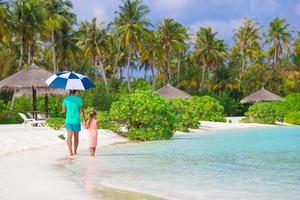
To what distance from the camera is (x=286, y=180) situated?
33.4 ft

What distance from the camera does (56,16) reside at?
53.8 metres

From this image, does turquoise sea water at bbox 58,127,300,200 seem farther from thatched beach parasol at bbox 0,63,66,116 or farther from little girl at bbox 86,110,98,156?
thatched beach parasol at bbox 0,63,66,116

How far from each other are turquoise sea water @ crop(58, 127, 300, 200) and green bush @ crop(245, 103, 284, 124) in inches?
1002

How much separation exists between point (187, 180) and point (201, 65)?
199 ft

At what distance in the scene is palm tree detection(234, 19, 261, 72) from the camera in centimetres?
7278

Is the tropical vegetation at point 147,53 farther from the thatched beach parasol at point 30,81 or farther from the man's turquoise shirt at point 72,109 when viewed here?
the man's turquoise shirt at point 72,109

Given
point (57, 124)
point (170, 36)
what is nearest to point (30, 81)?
point (57, 124)

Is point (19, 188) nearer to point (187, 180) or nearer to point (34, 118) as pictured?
point (187, 180)

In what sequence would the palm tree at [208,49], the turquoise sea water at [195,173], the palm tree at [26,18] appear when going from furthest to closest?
1. the palm tree at [208,49]
2. the palm tree at [26,18]
3. the turquoise sea water at [195,173]

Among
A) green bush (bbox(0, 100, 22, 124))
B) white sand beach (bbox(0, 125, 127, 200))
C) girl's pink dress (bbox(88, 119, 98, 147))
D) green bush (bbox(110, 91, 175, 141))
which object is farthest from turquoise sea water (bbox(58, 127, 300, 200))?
green bush (bbox(0, 100, 22, 124))

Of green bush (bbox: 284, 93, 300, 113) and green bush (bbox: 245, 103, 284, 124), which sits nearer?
green bush (bbox: 245, 103, 284, 124)

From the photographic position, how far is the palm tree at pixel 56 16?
52719 millimetres

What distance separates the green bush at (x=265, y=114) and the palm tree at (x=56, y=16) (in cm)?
1996

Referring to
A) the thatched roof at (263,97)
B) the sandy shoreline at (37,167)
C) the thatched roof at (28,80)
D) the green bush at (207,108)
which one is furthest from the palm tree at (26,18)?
the sandy shoreline at (37,167)
